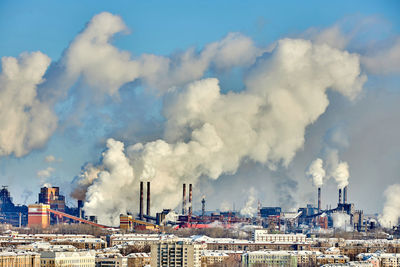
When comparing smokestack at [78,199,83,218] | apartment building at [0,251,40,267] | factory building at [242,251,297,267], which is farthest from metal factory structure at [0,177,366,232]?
apartment building at [0,251,40,267]

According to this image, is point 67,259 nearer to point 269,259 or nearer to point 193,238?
point 269,259

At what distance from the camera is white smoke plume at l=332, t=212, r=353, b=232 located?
122 metres

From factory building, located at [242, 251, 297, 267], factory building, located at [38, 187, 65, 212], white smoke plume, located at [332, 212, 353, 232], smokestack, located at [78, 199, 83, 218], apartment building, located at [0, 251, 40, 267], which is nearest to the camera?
apartment building, located at [0, 251, 40, 267]

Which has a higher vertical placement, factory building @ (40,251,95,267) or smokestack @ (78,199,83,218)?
smokestack @ (78,199,83,218)

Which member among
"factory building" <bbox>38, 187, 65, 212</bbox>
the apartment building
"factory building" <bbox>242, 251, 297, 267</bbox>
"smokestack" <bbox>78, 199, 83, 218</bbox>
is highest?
"factory building" <bbox>38, 187, 65, 212</bbox>

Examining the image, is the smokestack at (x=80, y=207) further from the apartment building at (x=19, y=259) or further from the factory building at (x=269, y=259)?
the apartment building at (x=19, y=259)

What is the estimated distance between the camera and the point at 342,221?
4838 inches

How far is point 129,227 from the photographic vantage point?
345 feet

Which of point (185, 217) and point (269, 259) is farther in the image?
point (185, 217)

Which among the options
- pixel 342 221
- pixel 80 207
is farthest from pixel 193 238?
pixel 342 221

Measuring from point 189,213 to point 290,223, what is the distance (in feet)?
52.4

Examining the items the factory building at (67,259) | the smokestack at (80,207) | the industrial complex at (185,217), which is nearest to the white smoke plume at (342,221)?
the industrial complex at (185,217)

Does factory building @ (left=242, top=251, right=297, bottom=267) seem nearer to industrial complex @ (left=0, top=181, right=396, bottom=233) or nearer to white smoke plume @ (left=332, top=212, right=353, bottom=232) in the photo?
industrial complex @ (left=0, top=181, right=396, bottom=233)

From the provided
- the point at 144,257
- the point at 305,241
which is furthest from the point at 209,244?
the point at 144,257
